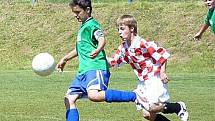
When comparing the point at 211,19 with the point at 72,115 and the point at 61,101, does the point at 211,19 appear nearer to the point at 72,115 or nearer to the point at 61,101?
the point at 61,101

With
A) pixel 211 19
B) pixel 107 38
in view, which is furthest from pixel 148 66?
pixel 107 38

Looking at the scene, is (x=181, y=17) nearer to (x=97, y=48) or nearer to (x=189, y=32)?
(x=189, y=32)

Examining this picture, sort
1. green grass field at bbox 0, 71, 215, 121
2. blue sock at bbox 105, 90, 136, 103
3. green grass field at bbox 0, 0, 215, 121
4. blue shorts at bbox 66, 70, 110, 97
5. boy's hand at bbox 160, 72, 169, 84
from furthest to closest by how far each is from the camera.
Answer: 1. green grass field at bbox 0, 0, 215, 121
2. green grass field at bbox 0, 71, 215, 121
3. blue shorts at bbox 66, 70, 110, 97
4. blue sock at bbox 105, 90, 136, 103
5. boy's hand at bbox 160, 72, 169, 84

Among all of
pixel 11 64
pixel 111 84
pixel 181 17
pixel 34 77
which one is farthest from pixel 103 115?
pixel 181 17

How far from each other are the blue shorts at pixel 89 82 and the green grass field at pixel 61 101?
66.0 inches

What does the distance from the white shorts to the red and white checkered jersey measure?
0.07 metres

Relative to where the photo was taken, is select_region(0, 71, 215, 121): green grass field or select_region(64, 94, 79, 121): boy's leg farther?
select_region(0, 71, 215, 121): green grass field

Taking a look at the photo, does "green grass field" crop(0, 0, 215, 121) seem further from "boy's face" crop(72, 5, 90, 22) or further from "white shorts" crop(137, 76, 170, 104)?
"white shorts" crop(137, 76, 170, 104)

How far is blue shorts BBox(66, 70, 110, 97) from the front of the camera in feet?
30.1

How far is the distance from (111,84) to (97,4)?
16776mm

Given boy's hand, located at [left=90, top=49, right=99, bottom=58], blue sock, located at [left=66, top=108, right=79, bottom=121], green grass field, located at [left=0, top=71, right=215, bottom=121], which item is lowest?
green grass field, located at [left=0, top=71, right=215, bottom=121]

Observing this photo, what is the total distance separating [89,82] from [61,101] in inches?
187

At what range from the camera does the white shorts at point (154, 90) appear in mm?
8727

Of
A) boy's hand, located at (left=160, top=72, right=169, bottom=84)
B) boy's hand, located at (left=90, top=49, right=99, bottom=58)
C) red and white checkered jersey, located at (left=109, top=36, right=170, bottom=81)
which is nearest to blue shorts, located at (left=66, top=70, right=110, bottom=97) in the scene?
boy's hand, located at (left=90, top=49, right=99, bottom=58)
